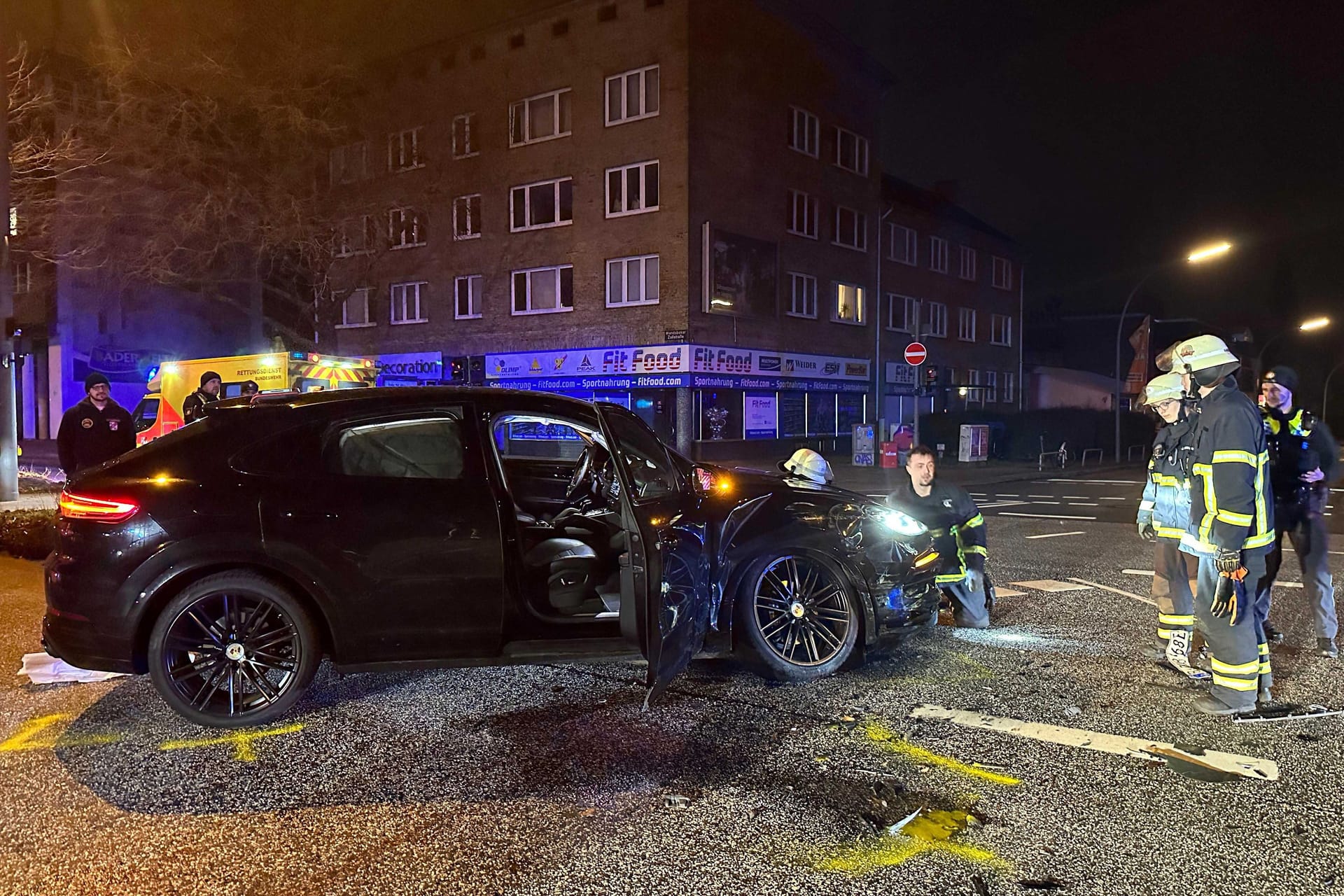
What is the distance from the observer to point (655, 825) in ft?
11.2

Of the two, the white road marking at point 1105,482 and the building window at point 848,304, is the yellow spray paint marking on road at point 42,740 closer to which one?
the white road marking at point 1105,482

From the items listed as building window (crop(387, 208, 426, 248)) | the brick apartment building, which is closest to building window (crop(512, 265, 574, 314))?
the brick apartment building

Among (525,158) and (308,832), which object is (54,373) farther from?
(308,832)

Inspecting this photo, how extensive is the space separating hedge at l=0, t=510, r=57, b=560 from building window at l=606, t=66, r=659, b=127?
22.2 m

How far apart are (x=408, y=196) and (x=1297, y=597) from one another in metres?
31.7

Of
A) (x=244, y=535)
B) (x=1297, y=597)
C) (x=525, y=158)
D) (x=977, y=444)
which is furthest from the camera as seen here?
(x=525, y=158)

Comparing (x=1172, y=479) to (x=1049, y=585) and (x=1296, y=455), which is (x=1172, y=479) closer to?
(x=1296, y=455)

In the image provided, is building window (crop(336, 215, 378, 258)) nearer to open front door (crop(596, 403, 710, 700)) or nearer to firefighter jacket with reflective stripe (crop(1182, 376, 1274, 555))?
open front door (crop(596, 403, 710, 700))

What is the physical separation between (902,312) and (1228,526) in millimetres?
34492

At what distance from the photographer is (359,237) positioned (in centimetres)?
3494

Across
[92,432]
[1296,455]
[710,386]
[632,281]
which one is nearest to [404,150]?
[632,281]

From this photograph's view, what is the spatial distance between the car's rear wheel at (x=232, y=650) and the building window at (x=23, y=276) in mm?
38449

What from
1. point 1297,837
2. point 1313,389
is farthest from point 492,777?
point 1313,389

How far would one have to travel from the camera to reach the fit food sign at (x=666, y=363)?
A: 91.1 ft
